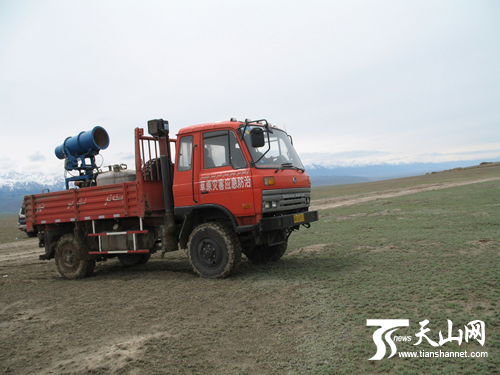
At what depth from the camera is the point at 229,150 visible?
686cm

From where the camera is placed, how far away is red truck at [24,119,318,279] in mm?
6684

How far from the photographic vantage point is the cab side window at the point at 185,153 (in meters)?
7.25

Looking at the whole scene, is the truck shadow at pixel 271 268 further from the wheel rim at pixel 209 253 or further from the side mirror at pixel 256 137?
the side mirror at pixel 256 137

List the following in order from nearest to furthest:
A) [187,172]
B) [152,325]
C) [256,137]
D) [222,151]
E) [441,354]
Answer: [441,354] < [152,325] < [256,137] < [222,151] < [187,172]

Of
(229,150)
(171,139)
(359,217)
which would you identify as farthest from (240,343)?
(359,217)

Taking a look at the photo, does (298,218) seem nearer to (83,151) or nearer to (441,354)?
(441,354)

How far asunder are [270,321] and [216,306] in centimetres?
106

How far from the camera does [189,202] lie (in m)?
7.18

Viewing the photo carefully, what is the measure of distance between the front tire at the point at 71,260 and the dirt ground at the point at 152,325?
793 mm

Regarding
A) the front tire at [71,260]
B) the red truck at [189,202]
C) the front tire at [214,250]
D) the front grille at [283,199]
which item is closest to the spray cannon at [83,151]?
the red truck at [189,202]

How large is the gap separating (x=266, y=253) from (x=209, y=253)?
1636 millimetres

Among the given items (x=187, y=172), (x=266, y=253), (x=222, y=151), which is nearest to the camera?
(x=222, y=151)

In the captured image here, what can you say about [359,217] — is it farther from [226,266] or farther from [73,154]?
[73,154]

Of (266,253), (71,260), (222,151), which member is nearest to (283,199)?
(222,151)
